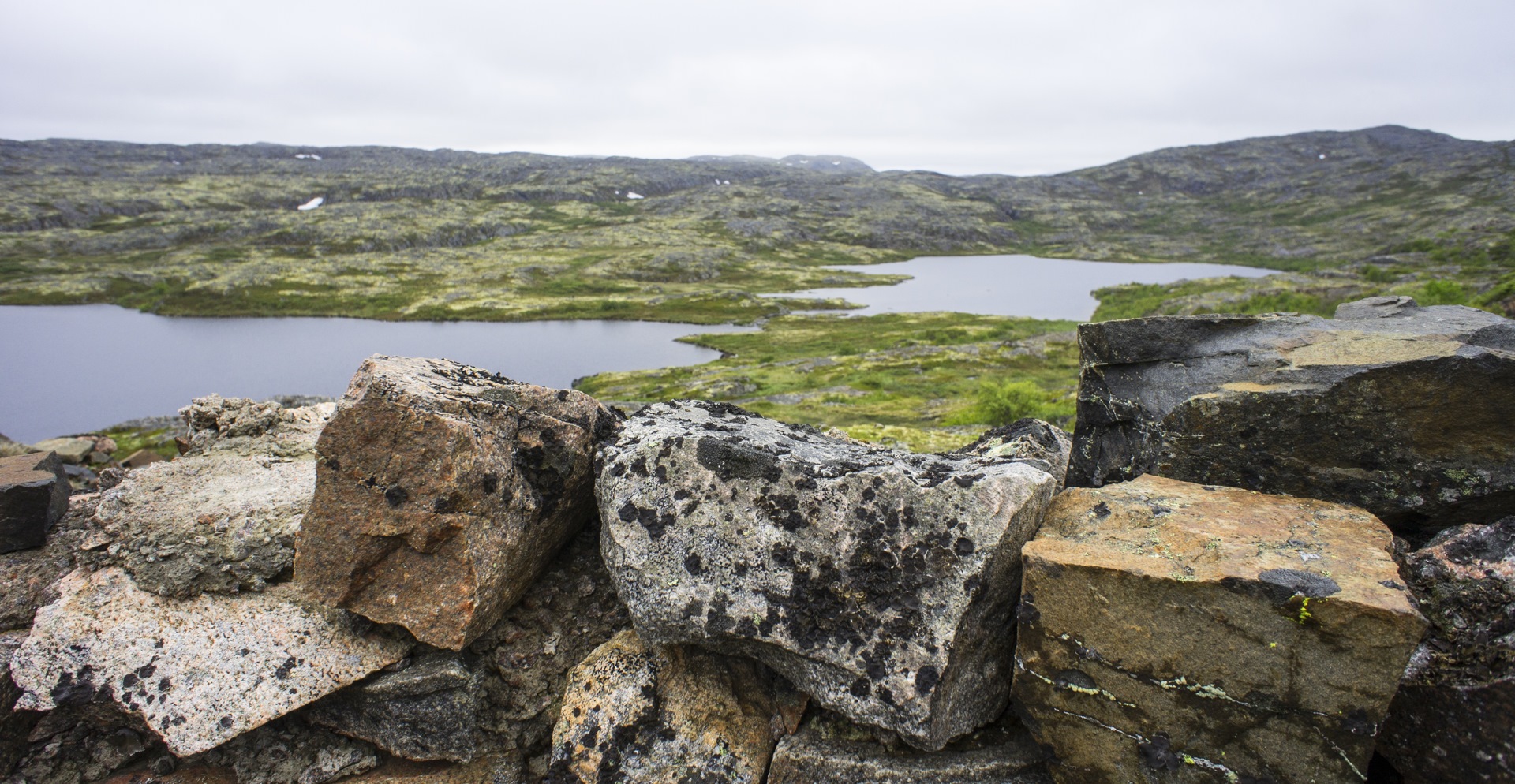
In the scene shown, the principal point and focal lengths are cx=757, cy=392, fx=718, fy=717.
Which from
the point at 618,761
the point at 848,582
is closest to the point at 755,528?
the point at 848,582

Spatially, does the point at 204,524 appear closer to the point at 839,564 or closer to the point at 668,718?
the point at 668,718

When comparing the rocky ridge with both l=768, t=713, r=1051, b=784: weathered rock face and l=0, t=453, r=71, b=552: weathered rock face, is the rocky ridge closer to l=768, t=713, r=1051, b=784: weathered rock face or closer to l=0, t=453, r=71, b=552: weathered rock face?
l=768, t=713, r=1051, b=784: weathered rock face

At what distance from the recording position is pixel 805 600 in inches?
241

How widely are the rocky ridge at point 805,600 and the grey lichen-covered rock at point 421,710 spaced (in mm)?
30

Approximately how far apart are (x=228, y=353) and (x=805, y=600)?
4776 inches

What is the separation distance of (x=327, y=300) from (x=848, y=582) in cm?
15683

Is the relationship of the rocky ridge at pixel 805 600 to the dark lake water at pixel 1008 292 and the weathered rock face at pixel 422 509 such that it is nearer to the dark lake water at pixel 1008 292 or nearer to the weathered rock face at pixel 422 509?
the weathered rock face at pixel 422 509

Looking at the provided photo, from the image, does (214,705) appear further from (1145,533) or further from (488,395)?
(1145,533)

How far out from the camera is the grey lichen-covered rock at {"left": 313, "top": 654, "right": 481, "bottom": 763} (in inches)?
265

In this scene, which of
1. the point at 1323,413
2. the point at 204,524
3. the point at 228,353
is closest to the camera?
the point at 1323,413

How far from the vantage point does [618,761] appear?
648 cm

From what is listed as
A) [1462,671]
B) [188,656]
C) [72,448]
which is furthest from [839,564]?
[72,448]

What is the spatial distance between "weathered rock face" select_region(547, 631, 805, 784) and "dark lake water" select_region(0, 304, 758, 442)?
209 feet

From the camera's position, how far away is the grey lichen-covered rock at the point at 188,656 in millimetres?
6484
